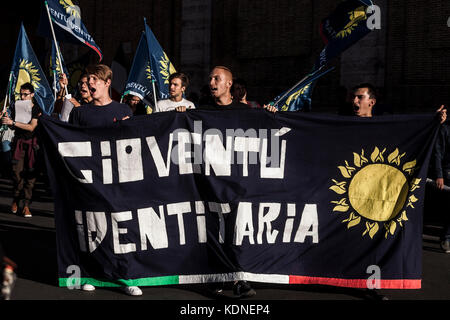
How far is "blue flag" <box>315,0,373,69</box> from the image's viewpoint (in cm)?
625

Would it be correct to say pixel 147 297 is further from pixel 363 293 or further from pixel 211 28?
pixel 211 28

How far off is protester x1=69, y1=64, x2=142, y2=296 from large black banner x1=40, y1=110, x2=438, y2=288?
0.58 feet

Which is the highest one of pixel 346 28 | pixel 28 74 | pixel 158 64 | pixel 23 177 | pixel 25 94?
pixel 346 28

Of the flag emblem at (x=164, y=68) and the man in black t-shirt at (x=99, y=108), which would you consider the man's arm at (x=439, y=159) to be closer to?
the man in black t-shirt at (x=99, y=108)

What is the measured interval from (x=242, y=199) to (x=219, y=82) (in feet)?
3.92

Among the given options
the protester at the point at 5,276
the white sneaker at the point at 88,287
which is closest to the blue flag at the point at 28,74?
the white sneaker at the point at 88,287

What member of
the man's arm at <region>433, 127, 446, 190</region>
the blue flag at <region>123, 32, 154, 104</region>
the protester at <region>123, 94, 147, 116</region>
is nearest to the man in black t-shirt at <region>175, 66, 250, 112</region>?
the man's arm at <region>433, 127, 446, 190</region>

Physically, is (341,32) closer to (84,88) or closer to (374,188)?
(374,188)

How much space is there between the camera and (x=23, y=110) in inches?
365

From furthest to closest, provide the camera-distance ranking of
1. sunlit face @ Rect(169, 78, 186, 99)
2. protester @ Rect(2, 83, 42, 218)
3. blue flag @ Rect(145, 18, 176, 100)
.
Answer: protester @ Rect(2, 83, 42, 218) < blue flag @ Rect(145, 18, 176, 100) < sunlit face @ Rect(169, 78, 186, 99)

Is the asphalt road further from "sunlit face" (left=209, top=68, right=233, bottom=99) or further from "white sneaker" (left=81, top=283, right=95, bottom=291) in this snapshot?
"sunlit face" (left=209, top=68, right=233, bottom=99)

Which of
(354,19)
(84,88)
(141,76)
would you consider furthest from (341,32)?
(141,76)

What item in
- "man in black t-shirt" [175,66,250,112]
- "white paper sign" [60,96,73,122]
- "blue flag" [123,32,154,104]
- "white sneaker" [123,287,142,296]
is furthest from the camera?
"blue flag" [123,32,154,104]
